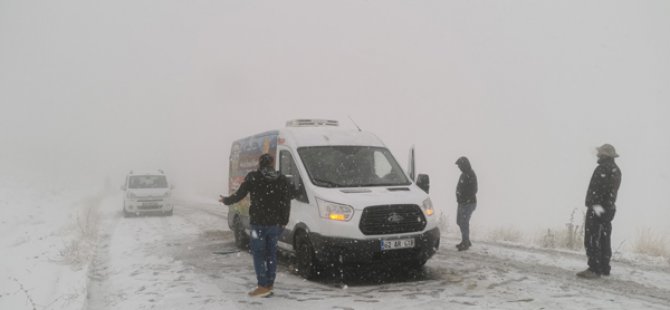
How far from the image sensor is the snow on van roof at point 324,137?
348 inches

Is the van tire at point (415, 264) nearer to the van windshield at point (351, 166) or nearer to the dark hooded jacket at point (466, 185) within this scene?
the van windshield at point (351, 166)

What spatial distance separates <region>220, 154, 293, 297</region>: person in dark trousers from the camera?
A: 661 cm

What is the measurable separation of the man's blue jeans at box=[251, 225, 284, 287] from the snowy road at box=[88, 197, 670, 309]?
1.00ft

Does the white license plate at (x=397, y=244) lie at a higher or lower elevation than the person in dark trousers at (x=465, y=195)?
lower

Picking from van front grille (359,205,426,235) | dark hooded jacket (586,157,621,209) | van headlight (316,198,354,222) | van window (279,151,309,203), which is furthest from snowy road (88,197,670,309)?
van window (279,151,309,203)

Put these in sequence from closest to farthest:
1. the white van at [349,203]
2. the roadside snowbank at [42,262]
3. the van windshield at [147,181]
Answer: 1. the white van at [349,203]
2. the roadside snowbank at [42,262]
3. the van windshield at [147,181]

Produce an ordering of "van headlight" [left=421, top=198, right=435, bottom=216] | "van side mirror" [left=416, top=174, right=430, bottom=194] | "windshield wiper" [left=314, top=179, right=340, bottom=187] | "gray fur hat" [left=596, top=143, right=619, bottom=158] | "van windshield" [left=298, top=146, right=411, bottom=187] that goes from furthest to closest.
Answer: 1. "van side mirror" [left=416, top=174, right=430, bottom=194]
2. "van windshield" [left=298, top=146, right=411, bottom=187]
3. "windshield wiper" [left=314, top=179, right=340, bottom=187]
4. "van headlight" [left=421, top=198, right=435, bottom=216]
5. "gray fur hat" [left=596, top=143, right=619, bottom=158]

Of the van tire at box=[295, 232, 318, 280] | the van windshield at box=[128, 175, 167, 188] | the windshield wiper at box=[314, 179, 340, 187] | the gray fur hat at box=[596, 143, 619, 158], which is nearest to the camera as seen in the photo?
the gray fur hat at box=[596, 143, 619, 158]

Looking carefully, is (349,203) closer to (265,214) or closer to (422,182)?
(265,214)

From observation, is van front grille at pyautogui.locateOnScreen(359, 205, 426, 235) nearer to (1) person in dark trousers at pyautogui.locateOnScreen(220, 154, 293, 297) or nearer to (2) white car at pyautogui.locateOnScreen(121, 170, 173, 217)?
(1) person in dark trousers at pyautogui.locateOnScreen(220, 154, 293, 297)

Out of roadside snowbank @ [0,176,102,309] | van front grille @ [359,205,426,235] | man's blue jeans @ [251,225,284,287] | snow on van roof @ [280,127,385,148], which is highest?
snow on van roof @ [280,127,385,148]

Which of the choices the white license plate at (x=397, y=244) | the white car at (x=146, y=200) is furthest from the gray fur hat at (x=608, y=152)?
the white car at (x=146, y=200)

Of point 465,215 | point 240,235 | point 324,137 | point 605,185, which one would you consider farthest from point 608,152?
point 240,235

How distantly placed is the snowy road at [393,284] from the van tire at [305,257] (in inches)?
5.9
